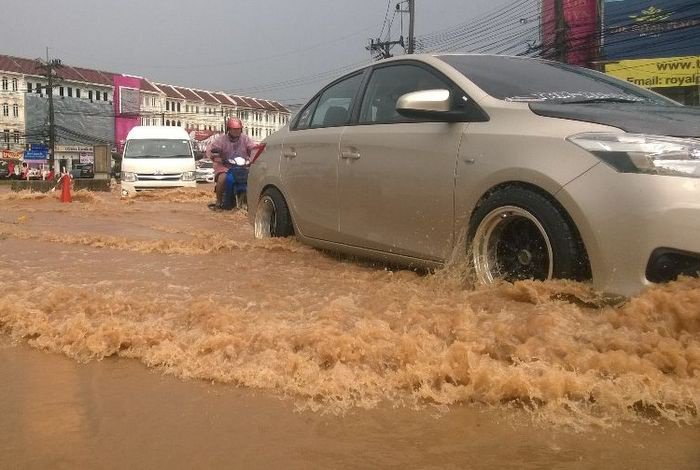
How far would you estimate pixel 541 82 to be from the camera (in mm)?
4047

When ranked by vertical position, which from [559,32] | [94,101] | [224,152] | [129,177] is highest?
[94,101]

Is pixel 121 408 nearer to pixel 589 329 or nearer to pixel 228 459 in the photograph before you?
pixel 228 459

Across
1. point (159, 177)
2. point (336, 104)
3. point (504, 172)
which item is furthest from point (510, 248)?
point (159, 177)

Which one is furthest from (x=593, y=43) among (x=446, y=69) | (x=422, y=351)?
(x=422, y=351)

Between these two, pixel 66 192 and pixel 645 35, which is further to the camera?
pixel 645 35

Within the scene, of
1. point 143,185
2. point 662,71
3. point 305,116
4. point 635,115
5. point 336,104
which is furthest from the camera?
point 662,71

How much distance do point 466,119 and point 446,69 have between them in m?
0.49

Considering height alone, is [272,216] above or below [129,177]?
below

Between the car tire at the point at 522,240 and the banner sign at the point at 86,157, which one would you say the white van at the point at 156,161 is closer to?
the car tire at the point at 522,240

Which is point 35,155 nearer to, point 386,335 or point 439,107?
point 439,107

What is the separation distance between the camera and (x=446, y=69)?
4.18 meters

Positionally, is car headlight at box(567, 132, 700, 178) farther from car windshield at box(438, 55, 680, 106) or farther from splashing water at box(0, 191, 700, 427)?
car windshield at box(438, 55, 680, 106)

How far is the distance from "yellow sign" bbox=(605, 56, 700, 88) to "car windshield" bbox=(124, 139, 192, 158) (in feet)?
61.2

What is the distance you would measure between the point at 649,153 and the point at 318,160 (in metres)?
2.57
